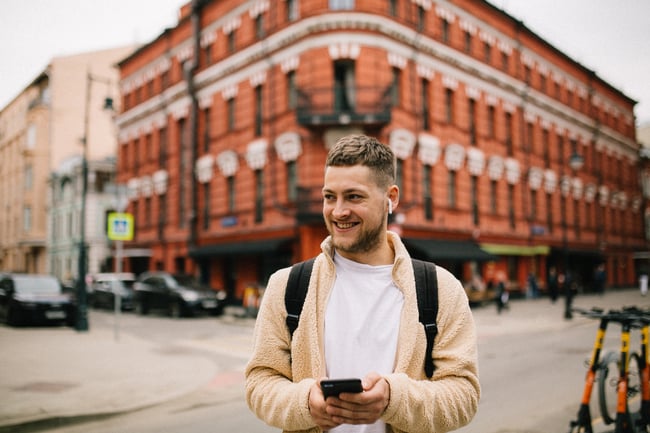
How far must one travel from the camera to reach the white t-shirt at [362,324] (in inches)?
84.1

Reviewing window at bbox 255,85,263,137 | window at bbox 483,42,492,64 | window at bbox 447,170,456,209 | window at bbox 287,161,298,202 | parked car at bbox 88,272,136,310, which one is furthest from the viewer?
window at bbox 483,42,492,64

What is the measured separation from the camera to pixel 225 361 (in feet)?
36.4

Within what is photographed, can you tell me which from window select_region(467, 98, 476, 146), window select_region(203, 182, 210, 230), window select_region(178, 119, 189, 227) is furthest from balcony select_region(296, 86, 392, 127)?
window select_region(178, 119, 189, 227)

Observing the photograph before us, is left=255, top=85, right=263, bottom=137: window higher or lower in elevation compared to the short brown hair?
higher

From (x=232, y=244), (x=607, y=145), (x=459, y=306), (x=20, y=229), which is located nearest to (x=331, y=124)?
(x=232, y=244)

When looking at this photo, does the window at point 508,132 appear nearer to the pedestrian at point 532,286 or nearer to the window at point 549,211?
the window at point 549,211

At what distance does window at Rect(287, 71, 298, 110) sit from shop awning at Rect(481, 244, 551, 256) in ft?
38.6

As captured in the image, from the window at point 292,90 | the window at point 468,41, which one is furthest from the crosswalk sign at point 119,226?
the window at point 468,41

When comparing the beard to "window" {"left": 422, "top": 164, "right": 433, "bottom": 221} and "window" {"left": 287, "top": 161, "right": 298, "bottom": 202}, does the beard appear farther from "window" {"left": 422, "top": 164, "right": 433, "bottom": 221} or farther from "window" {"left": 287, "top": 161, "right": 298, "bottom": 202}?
"window" {"left": 422, "top": 164, "right": 433, "bottom": 221}

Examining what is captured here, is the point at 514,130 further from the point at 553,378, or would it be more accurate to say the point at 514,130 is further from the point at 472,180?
the point at 553,378

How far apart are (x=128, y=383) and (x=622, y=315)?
23.1ft

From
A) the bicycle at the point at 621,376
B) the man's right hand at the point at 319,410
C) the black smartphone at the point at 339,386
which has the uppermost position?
the black smartphone at the point at 339,386

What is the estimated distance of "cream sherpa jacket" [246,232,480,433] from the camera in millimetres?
1982

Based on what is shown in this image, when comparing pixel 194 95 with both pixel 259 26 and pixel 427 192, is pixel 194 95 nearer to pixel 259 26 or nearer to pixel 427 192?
pixel 259 26
